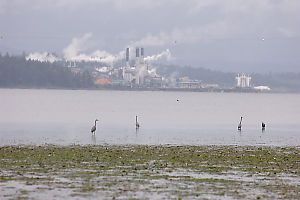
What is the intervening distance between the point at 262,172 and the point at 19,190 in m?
12.0

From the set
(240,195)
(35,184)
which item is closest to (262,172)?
(240,195)

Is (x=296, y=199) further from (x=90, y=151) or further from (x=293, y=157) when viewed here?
(x=90, y=151)

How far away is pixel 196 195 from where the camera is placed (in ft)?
75.4

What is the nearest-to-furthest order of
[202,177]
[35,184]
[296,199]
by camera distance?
[296,199], [35,184], [202,177]

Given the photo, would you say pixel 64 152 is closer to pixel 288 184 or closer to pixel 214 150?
pixel 214 150

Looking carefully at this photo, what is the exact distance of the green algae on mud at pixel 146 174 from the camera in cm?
2344

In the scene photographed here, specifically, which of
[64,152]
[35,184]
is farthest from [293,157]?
[35,184]

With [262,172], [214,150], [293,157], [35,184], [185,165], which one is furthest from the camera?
[214,150]

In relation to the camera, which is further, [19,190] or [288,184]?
[288,184]

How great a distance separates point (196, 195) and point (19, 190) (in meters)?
6.68

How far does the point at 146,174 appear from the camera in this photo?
27.6 m

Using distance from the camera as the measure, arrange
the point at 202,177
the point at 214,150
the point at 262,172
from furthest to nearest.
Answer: the point at 214,150, the point at 262,172, the point at 202,177

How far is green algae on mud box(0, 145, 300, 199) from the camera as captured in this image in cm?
2344

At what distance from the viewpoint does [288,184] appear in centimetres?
2575
